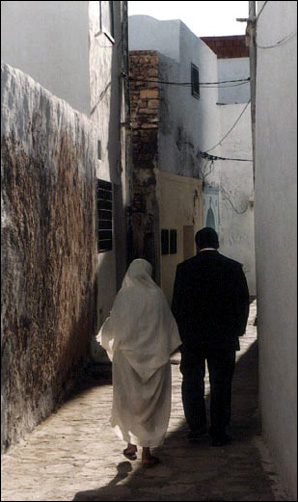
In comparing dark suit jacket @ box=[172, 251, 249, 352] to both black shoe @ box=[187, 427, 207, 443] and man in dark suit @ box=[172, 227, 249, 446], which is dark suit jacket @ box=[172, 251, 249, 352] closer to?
man in dark suit @ box=[172, 227, 249, 446]

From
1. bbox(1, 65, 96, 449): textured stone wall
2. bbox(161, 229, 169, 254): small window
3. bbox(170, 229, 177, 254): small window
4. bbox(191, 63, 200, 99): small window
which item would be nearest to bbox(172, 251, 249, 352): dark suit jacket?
bbox(1, 65, 96, 449): textured stone wall

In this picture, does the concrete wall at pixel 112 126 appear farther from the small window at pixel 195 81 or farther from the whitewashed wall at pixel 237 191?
the whitewashed wall at pixel 237 191

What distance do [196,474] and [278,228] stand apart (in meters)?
1.64

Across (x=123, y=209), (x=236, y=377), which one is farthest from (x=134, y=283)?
(x=123, y=209)

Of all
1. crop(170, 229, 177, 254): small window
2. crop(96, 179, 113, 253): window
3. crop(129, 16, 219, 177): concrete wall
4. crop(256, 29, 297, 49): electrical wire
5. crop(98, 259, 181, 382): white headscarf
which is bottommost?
crop(98, 259, 181, 382): white headscarf

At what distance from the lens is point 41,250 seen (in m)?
Result: 7.56

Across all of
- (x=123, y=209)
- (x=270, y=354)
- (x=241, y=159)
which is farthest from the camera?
(x=241, y=159)

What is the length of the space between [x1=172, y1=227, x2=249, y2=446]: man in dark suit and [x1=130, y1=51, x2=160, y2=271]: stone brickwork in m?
7.87

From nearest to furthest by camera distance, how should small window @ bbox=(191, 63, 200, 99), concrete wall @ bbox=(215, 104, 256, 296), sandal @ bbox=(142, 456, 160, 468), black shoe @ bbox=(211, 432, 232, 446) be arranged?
sandal @ bbox=(142, 456, 160, 468)
black shoe @ bbox=(211, 432, 232, 446)
small window @ bbox=(191, 63, 200, 99)
concrete wall @ bbox=(215, 104, 256, 296)

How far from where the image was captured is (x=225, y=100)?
28031 millimetres

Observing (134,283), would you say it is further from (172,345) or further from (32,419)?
(32,419)

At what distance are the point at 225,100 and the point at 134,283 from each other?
2220cm

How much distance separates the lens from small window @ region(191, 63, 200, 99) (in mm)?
17952

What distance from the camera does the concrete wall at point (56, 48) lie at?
10164 mm
